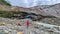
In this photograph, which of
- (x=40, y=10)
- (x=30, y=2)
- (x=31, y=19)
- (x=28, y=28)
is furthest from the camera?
(x=30, y=2)

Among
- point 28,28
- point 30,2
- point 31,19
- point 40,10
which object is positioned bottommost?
point 28,28

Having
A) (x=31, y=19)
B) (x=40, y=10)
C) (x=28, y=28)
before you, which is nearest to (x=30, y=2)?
(x=40, y=10)

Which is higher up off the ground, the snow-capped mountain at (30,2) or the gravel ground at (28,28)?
the snow-capped mountain at (30,2)

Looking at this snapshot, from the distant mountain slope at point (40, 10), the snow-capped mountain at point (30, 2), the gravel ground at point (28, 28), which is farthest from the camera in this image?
the snow-capped mountain at point (30, 2)

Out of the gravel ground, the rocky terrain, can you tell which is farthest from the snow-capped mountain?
the gravel ground

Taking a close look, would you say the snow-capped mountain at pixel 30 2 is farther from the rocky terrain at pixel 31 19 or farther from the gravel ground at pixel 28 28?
the gravel ground at pixel 28 28

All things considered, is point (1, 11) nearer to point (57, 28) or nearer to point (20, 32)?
point (20, 32)

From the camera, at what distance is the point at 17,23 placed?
2.24 metres

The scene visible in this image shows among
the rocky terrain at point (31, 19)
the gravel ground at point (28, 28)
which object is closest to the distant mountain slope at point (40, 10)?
the rocky terrain at point (31, 19)

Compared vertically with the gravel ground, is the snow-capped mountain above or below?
above

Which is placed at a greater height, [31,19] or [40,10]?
[40,10]

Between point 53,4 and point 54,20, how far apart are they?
46 cm

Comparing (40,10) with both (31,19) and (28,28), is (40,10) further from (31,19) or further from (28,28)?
(28,28)

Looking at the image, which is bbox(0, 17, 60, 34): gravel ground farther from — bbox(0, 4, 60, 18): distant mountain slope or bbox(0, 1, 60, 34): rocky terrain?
bbox(0, 4, 60, 18): distant mountain slope
